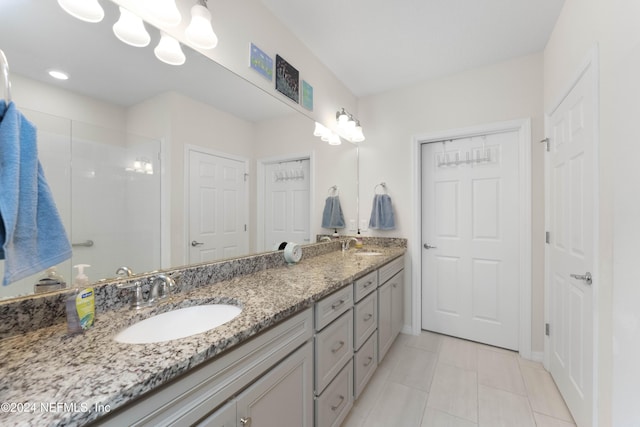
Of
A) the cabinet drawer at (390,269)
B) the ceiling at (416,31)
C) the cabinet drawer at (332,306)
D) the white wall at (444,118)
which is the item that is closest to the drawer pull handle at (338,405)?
the cabinet drawer at (332,306)

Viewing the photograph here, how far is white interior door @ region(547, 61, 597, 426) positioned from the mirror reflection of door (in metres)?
1.73

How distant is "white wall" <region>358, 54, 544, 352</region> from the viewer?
2.14m

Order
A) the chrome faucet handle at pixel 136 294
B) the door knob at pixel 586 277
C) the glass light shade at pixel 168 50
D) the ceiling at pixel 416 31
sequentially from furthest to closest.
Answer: the ceiling at pixel 416 31
the door knob at pixel 586 277
the glass light shade at pixel 168 50
the chrome faucet handle at pixel 136 294

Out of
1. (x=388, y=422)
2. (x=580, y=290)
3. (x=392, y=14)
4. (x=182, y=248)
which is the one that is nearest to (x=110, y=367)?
(x=182, y=248)

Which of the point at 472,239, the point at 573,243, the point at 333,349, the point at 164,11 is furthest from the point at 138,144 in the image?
the point at 472,239

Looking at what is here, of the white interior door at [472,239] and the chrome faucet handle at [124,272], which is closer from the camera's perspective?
the chrome faucet handle at [124,272]

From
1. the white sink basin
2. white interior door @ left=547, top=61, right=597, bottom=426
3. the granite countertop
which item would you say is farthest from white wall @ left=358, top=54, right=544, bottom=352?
the white sink basin

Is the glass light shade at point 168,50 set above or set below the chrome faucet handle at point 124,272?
above

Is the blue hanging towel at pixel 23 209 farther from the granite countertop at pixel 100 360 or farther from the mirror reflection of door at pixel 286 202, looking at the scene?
→ the mirror reflection of door at pixel 286 202

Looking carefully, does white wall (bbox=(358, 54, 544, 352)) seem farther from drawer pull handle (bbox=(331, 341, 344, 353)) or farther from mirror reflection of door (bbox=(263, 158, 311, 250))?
drawer pull handle (bbox=(331, 341, 344, 353))

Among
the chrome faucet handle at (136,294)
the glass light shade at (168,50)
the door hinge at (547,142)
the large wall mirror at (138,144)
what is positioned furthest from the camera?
the door hinge at (547,142)

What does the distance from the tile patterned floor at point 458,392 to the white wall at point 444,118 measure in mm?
398

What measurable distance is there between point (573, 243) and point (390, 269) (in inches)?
46.2

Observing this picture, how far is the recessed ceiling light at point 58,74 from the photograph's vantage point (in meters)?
0.87
